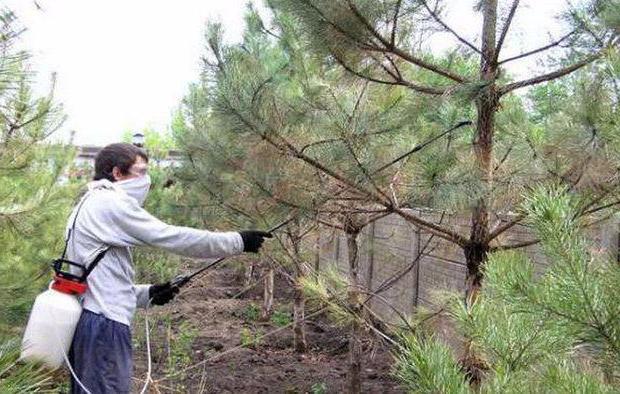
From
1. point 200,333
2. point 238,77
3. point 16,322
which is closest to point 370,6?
point 238,77

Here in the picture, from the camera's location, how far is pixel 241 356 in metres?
6.87

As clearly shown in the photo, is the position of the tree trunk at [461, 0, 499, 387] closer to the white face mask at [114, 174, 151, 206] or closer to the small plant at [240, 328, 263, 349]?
the white face mask at [114, 174, 151, 206]

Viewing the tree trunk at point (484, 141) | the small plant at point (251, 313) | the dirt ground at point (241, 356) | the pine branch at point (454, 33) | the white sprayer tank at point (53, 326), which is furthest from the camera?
the small plant at point (251, 313)

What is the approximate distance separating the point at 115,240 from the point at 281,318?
5.84 metres

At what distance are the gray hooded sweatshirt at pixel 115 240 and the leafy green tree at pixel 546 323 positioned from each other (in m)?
1.57

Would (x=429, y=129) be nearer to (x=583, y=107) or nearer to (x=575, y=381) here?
(x=583, y=107)

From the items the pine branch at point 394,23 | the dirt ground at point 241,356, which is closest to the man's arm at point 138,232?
the pine branch at point 394,23

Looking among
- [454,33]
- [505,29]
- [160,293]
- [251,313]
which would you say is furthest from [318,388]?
[251,313]

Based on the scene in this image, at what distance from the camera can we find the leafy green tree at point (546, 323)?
1.21m

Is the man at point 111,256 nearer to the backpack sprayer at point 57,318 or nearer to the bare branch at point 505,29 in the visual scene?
the backpack sprayer at point 57,318

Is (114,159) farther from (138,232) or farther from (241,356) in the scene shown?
(241,356)

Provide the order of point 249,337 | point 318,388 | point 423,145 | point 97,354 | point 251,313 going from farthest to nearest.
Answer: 1. point 251,313
2. point 249,337
3. point 318,388
4. point 423,145
5. point 97,354

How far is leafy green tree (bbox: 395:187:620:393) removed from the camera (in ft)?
3.97

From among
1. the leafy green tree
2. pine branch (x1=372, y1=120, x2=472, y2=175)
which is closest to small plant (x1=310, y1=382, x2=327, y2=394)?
pine branch (x1=372, y1=120, x2=472, y2=175)
